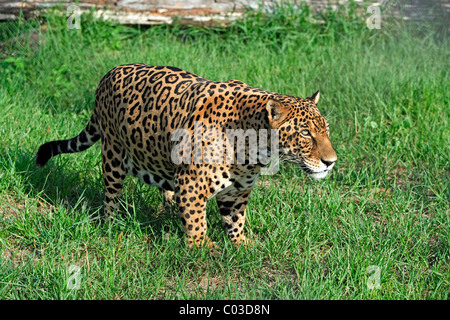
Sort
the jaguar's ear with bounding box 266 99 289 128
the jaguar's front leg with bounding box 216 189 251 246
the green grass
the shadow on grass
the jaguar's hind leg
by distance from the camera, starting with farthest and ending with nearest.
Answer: the shadow on grass
the jaguar's hind leg
the jaguar's front leg with bounding box 216 189 251 246
the green grass
the jaguar's ear with bounding box 266 99 289 128

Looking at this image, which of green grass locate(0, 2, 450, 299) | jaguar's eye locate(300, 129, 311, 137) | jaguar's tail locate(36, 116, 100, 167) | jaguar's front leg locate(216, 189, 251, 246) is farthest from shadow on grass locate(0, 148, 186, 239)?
jaguar's eye locate(300, 129, 311, 137)

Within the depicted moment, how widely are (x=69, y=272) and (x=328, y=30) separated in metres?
5.54

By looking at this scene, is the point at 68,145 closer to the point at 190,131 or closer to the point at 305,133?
the point at 190,131

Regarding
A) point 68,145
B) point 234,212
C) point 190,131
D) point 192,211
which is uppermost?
point 190,131

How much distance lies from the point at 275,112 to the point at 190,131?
62 centimetres

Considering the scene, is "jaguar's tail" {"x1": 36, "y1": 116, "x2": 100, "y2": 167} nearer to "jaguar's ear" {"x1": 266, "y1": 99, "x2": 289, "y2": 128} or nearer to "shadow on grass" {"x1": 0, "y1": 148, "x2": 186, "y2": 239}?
"shadow on grass" {"x1": 0, "y1": 148, "x2": 186, "y2": 239}

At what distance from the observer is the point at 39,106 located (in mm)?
6805

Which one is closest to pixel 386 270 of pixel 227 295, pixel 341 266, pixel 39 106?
pixel 341 266

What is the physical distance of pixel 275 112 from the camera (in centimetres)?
379

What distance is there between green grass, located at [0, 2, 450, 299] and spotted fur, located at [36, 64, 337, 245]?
297 millimetres

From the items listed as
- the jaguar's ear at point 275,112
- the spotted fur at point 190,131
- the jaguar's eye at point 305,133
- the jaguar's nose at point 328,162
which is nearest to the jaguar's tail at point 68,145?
the spotted fur at point 190,131

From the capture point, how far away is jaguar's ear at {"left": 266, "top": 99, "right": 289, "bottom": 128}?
376cm

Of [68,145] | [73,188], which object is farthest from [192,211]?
[73,188]

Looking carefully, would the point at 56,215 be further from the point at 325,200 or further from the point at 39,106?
the point at 39,106
